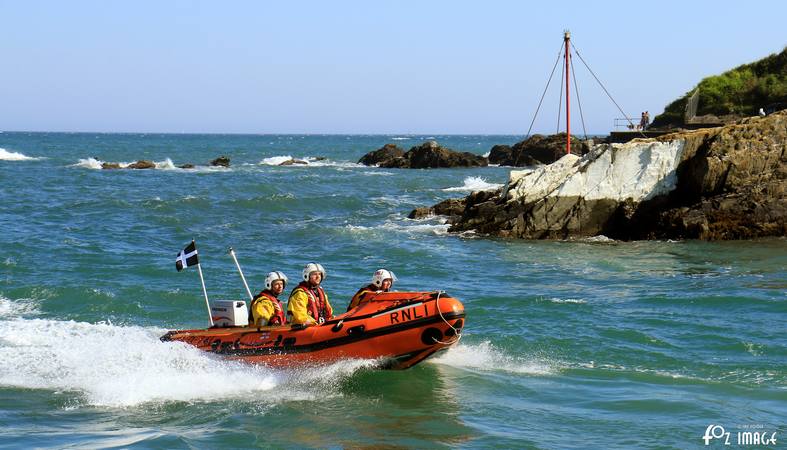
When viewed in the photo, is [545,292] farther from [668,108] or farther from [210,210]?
[668,108]

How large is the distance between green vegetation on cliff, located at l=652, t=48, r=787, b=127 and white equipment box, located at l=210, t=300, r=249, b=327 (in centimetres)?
3518

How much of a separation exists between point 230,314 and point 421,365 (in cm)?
317

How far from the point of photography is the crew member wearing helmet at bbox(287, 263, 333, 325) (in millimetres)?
14172

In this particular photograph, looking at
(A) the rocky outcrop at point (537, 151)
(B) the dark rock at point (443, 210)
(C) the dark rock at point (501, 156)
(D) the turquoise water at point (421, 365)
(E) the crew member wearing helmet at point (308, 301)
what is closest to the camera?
(D) the turquoise water at point (421, 365)

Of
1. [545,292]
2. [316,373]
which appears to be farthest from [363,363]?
[545,292]

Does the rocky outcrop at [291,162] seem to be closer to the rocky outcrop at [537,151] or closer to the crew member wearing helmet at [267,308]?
the rocky outcrop at [537,151]

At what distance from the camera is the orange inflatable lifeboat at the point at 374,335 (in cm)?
1361

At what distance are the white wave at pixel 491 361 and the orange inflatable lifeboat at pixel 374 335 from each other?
791 millimetres

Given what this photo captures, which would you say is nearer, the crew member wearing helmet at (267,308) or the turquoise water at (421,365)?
the turquoise water at (421,365)

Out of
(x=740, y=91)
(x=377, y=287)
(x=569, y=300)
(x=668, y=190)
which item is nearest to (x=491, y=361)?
(x=377, y=287)

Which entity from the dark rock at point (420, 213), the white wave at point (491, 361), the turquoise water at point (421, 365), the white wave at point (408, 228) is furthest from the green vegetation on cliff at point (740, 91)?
the white wave at point (491, 361)

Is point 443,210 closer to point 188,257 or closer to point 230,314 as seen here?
point 188,257

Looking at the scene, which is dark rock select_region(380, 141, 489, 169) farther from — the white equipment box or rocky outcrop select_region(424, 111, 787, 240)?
the white equipment box

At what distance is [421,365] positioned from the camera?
48.3ft
